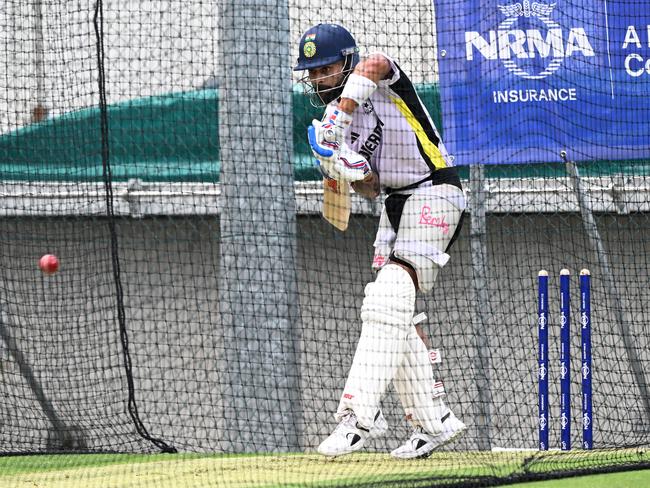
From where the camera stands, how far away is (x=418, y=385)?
15.6 ft

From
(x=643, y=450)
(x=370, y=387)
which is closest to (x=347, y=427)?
(x=370, y=387)

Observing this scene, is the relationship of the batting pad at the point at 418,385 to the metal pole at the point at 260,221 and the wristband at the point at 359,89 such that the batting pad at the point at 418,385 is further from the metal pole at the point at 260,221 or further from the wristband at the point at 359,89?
the metal pole at the point at 260,221

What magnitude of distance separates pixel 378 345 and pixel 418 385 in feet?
1.37

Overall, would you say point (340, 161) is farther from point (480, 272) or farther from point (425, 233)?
point (480, 272)

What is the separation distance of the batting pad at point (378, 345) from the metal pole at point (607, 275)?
2453 millimetres

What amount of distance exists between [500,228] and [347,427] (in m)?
4.09

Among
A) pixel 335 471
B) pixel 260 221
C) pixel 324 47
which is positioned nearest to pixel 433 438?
pixel 335 471

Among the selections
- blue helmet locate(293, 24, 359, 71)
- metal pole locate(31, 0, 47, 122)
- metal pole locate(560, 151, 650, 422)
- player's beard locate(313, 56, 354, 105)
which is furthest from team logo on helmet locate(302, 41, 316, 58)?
metal pole locate(31, 0, 47, 122)

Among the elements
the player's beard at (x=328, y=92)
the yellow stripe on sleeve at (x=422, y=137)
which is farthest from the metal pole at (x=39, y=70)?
the yellow stripe on sleeve at (x=422, y=137)

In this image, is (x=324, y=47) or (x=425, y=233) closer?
(x=425, y=233)

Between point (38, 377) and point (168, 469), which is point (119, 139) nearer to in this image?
point (38, 377)

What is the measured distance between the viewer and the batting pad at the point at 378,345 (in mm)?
4410

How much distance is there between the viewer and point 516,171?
7324mm

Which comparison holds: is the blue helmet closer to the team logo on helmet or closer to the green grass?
the team logo on helmet
